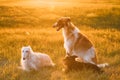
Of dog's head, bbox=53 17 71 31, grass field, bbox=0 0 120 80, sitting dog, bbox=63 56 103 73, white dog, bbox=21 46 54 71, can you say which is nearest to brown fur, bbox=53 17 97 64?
dog's head, bbox=53 17 71 31

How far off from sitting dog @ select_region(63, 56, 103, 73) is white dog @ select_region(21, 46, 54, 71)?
1.19m

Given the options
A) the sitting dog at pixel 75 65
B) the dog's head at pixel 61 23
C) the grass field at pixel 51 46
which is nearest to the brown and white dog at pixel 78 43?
the dog's head at pixel 61 23

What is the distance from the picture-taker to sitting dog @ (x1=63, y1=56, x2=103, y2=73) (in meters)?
10.8

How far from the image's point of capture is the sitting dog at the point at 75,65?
35.5 ft

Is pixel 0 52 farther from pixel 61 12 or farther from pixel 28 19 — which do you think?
pixel 61 12

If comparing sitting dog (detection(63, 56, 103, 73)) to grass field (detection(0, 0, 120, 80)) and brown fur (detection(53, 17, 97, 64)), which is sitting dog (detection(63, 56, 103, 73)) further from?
brown fur (detection(53, 17, 97, 64))

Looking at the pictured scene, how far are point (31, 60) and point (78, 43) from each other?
170cm

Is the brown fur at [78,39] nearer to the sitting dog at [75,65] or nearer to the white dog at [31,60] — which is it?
the sitting dog at [75,65]

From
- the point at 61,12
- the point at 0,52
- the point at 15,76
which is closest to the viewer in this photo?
the point at 15,76

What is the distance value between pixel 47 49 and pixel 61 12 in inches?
742

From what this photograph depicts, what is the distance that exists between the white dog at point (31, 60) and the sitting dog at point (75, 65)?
1.19 meters

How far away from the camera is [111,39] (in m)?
18.0

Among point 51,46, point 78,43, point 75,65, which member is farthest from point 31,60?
point 51,46

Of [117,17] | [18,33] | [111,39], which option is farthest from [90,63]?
[117,17]
